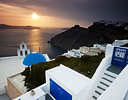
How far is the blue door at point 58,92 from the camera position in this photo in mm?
5038

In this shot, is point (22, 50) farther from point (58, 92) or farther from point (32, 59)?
point (58, 92)

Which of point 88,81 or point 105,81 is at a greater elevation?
point 105,81

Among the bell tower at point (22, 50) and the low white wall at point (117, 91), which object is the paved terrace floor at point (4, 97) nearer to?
the bell tower at point (22, 50)

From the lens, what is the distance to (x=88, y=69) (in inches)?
378

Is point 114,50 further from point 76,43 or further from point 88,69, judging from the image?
point 76,43

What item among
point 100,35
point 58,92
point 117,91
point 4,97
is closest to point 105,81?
point 117,91

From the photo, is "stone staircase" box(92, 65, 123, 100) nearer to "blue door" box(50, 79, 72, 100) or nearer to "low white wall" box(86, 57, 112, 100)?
"low white wall" box(86, 57, 112, 100)

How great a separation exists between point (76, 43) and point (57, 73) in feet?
255

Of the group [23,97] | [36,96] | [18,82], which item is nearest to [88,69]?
[36,96]

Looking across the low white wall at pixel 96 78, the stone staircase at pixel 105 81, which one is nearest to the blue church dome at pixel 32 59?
the low white wall at pixel 96 78

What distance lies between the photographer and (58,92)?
5656mm

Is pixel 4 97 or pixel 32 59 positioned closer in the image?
pixel 32 59

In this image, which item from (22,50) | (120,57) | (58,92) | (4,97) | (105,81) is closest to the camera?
(105,81)

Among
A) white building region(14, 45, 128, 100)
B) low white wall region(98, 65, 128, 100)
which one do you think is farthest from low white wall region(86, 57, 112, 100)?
low white wall region(98, 65, 128, 100)
